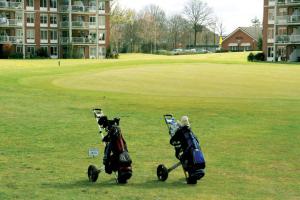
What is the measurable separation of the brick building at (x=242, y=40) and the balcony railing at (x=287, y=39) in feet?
164

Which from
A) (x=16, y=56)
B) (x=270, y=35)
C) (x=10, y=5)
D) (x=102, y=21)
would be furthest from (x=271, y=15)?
(x=10, y=5)

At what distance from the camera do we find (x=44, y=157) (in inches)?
550

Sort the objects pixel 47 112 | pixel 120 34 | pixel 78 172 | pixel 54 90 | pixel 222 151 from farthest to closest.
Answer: pixel 120 34, pixel 54 90, pixel 47 112, pixel 222 151, pixel 78 172

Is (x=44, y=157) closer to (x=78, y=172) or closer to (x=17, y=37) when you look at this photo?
(x=78, y=172)

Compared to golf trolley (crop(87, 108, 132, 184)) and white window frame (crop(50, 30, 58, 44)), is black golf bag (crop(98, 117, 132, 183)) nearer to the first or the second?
golf trolley (crop(87, 108, 132, 184))

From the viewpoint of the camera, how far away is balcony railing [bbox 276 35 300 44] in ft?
294

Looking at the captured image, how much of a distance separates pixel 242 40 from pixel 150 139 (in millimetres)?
129074

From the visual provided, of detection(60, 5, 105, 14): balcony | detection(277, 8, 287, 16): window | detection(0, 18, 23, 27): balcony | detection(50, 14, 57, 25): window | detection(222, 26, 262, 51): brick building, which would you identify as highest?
detection(60, 5, 105, 14): balcony

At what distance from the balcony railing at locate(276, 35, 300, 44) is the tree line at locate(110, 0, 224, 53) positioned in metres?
47.4

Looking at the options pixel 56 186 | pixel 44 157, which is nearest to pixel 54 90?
pixel 44 157

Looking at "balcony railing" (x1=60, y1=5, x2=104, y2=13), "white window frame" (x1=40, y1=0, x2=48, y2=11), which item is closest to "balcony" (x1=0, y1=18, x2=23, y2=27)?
"white window frame" (x1=40, y1=0, x2=48, y2=11)

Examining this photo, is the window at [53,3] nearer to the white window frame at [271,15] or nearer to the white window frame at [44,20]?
the white window frame at [44,20]

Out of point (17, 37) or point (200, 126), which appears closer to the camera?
point (200, 126)

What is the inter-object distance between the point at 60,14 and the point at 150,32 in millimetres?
53486
